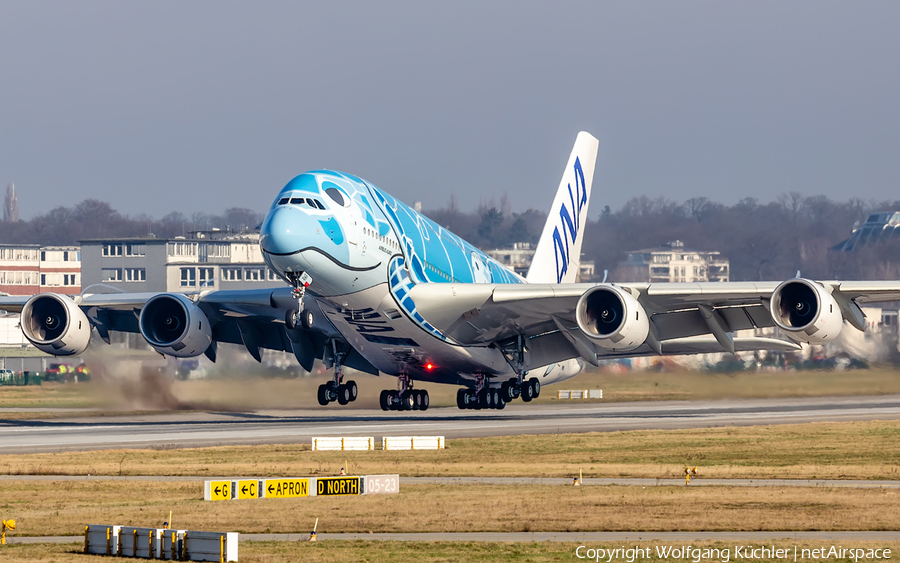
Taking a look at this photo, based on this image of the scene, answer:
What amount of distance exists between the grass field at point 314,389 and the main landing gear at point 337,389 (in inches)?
459

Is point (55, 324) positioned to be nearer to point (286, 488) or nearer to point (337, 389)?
point (337, 389)

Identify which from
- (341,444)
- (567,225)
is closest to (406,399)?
(341,444)

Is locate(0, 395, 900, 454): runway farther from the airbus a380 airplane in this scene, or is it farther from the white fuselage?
the white fuselage

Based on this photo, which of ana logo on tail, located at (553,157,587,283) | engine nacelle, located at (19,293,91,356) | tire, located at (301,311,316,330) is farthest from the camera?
ana logo on tail, located at (553,157,587,283)

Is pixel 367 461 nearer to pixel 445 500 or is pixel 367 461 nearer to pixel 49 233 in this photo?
pixel 445 500

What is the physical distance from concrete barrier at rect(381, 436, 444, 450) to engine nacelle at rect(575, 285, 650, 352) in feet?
23.5

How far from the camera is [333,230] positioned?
38.5 m

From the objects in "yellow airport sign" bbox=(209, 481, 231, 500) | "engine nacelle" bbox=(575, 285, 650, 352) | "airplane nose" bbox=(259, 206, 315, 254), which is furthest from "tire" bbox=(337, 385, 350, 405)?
"yellow airport sign" bbox=(209, 481, 231, 500)

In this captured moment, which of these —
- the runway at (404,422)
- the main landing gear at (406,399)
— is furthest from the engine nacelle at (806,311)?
the main landing gear at (406,399)

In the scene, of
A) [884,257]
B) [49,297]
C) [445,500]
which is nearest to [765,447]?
[445,500]

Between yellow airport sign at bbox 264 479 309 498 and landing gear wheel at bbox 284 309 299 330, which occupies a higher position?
landing gear wheel at bbox 284 309 299 330

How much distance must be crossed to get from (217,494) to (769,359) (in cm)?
5571

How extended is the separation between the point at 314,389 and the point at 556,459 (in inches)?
1210

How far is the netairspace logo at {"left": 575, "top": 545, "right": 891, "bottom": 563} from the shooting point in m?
17.9
